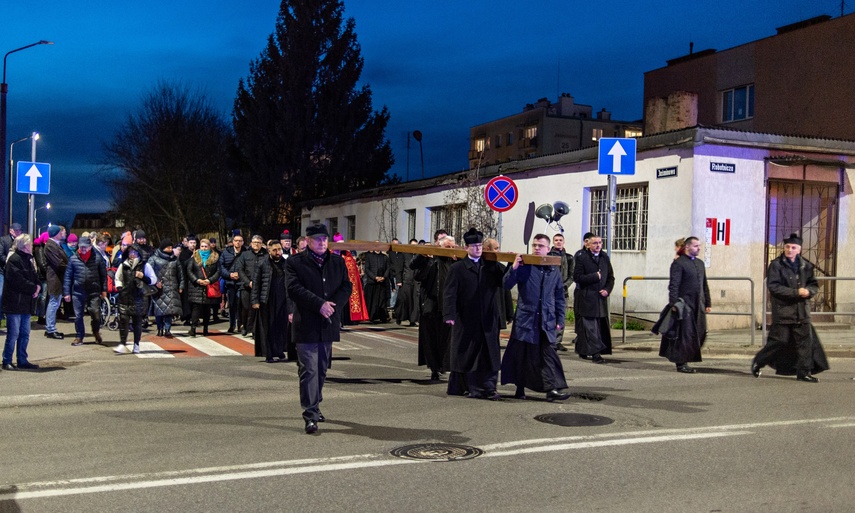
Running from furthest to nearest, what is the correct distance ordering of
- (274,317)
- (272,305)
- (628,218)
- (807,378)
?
(628,218)
(272,305)
(274,317)
(807,378)

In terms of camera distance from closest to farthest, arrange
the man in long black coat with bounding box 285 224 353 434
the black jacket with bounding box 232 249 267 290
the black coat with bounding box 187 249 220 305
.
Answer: the man in long black coat with bounding box 285 224 353 434 → the black jacket with bounding box 232 249 267 290 → the black coat with bounding box 187 249 220 305

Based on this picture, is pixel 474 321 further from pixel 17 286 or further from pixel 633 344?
pixel 633 344

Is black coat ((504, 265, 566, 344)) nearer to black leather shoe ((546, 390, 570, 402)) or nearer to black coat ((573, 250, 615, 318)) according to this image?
black leather shoe ((546, 390, 570, 402))

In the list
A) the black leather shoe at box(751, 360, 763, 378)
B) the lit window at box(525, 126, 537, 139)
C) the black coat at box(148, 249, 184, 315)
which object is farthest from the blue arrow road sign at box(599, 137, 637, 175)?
the lit window at box(525, 126, 537, 139)

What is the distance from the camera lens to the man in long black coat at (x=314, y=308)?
7.90 m

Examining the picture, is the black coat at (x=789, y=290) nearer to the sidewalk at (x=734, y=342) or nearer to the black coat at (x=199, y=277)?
the sidewalk at (x=734, y=342)

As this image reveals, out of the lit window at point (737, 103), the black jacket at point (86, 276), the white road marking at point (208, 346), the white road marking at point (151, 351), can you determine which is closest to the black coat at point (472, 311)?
→ the white road marking at point (208, 346)

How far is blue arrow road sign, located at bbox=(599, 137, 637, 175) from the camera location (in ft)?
52.8

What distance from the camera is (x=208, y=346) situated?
594 inches

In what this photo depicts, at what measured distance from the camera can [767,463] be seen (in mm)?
6605

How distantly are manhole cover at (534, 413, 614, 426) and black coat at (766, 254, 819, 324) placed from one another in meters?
4.23

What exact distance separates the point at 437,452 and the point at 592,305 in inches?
280

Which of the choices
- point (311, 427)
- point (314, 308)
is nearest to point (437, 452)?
point (311, 427)

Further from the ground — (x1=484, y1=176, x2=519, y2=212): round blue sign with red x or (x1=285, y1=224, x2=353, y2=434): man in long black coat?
(x1=484, y1=176, x2=519, y2=212): round blue sign with red x
